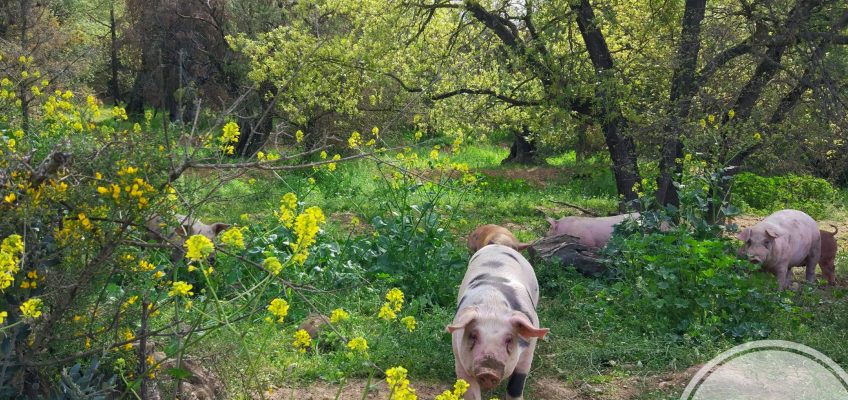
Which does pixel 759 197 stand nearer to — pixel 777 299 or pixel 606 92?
pixel 606 92

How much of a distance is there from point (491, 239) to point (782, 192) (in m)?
9.13

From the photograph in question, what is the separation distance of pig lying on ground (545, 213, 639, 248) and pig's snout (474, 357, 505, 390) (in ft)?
15.8

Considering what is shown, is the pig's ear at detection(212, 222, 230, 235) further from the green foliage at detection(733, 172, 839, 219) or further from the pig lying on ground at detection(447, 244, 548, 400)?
the green foliage at detection(733, 172, 839, 219)

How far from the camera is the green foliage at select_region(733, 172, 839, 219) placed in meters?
15.0

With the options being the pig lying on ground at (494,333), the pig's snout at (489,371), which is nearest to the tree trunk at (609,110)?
the pig lying on ground at (494,333)

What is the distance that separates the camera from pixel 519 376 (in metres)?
5.27

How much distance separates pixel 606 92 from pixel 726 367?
628 centimetres

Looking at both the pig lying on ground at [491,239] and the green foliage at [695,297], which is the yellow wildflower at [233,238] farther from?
the pig lying on ground at [491,239]

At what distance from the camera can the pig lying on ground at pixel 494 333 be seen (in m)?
4.79

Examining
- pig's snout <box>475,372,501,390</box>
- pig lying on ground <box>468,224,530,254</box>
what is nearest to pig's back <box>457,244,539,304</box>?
pig's snout <box>475,372,501,390</box>

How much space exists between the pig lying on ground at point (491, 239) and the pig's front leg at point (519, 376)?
2.74 m

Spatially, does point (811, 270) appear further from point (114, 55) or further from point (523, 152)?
point (114, 55)

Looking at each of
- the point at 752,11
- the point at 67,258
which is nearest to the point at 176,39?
the point at 752,11

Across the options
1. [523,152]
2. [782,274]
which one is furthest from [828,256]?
[523,152]
